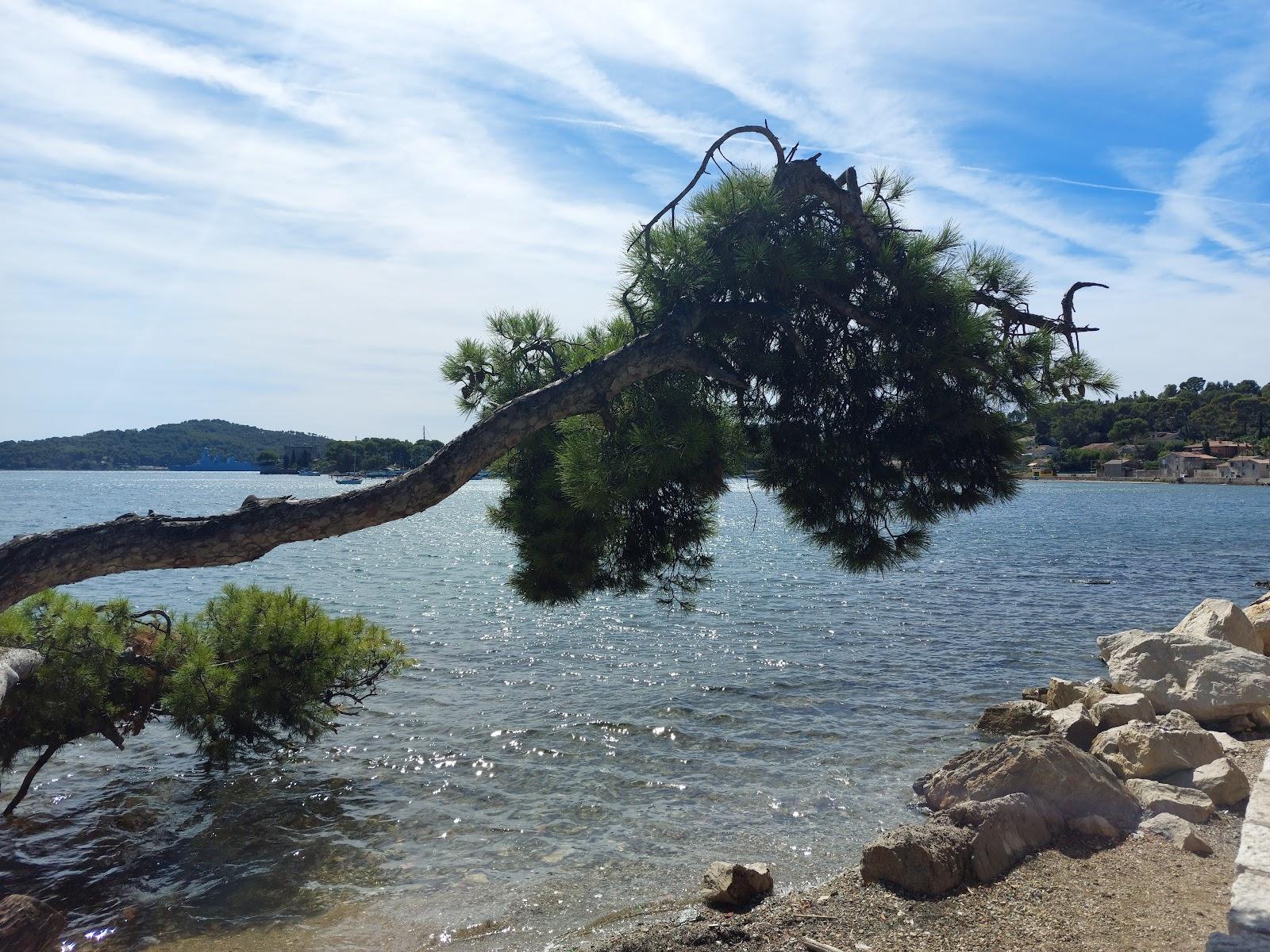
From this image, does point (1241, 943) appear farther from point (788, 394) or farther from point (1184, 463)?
point (1184, 463)

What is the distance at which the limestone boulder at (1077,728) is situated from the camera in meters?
11.1

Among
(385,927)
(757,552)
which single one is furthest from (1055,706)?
(757,552)

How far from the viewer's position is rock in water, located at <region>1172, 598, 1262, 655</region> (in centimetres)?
1384

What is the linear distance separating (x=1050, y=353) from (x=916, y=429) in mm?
762

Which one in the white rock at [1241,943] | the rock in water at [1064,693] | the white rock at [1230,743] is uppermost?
the white rock at [1241,943]

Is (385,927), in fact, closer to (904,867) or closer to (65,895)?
(65,895)

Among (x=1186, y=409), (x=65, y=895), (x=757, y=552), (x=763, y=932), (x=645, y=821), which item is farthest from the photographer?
(x=1186, y=409)

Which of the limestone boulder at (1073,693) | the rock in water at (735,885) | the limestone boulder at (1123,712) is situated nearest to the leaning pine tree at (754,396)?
the rock in water at (735,885)

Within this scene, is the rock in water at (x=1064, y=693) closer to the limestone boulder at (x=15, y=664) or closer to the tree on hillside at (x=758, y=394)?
the tree on hillside at (x=758, y=394)

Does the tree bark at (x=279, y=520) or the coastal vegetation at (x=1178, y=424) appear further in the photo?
the coastal vegetation at (x=1178, y=424)

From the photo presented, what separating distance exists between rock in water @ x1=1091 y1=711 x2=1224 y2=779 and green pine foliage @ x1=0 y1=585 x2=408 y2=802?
780cm

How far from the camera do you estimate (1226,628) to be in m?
13.9

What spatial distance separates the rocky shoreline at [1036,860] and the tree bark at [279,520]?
11.8ft

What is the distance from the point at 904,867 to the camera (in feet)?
21.9
